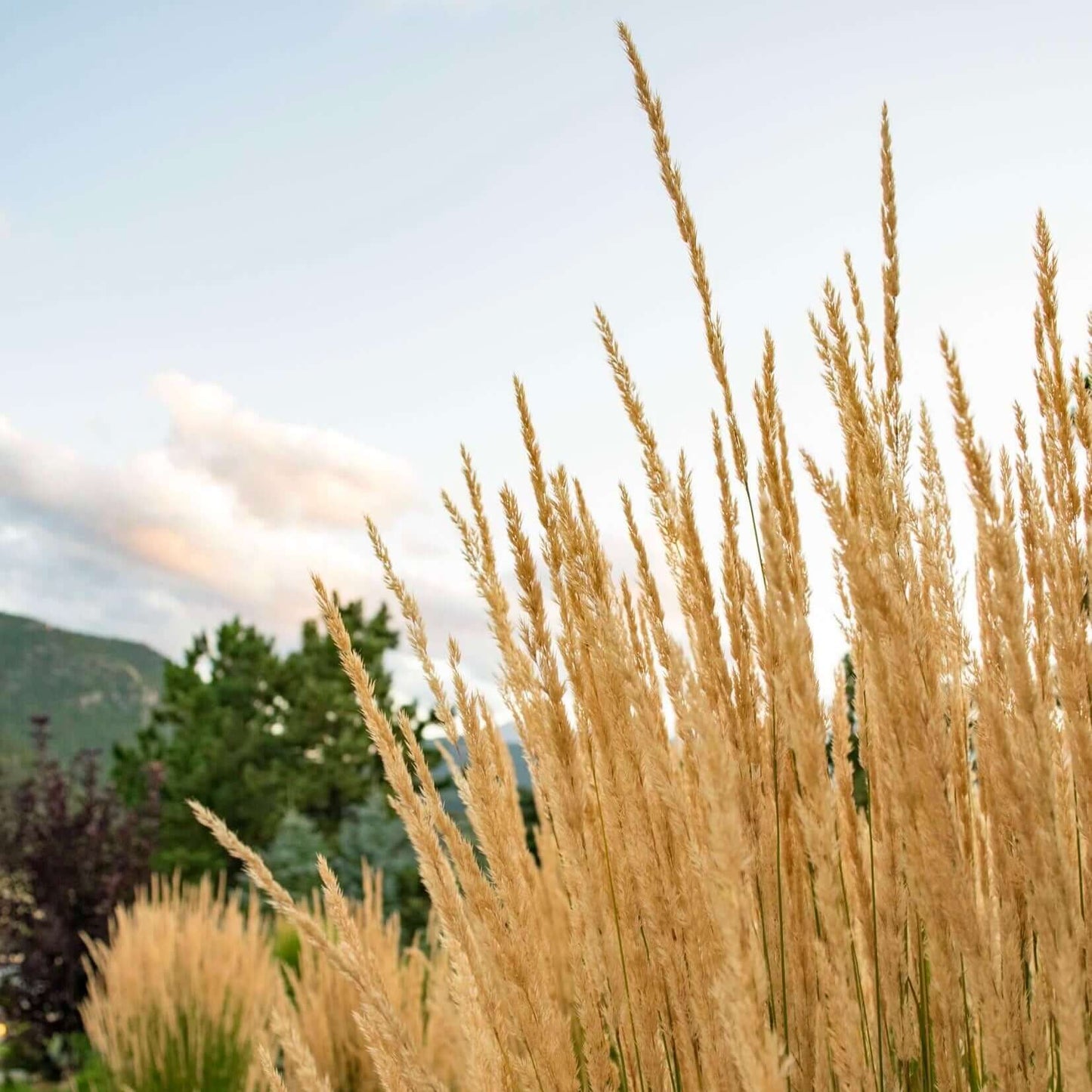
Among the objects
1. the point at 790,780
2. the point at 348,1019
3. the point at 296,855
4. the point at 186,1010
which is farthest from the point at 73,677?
the point at 790,780

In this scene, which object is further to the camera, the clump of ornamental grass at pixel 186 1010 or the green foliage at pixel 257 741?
the green foliage at pixel 257 741

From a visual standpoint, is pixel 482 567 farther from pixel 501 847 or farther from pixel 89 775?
pixel 89 775

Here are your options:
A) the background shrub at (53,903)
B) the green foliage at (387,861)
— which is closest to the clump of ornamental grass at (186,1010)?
the background shrub at (53,903)

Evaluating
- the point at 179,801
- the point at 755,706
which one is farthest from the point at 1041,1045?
the point at 179,801

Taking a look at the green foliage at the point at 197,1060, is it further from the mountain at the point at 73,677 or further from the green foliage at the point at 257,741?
the mountain at the point at 73,677

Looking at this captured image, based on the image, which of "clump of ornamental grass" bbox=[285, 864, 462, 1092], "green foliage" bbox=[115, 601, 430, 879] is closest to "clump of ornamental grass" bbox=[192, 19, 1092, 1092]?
"clump of ornamental grass" bbox=[285, 864, 462, 1092]

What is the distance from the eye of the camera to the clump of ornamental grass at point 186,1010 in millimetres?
5402

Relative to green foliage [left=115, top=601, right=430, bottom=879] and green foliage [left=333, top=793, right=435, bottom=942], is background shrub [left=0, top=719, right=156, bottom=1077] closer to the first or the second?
green foliage [left=333, top=793, right=435, bottom=942]

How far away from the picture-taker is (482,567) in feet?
4.78

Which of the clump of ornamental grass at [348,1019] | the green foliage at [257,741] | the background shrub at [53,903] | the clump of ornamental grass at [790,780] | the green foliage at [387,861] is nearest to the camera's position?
the clump of ornamental grass at [790,780]

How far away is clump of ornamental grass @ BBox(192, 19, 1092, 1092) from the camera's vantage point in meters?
1.12

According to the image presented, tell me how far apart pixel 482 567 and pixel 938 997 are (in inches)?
31.4

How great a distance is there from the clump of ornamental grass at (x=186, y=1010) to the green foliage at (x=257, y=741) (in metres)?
9.47

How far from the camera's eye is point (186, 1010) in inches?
220
